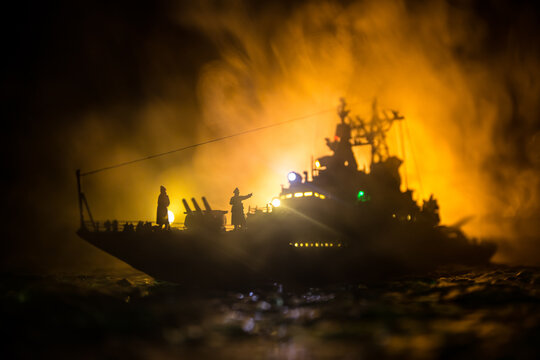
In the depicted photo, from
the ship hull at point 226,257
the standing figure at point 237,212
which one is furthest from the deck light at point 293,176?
the ship hull at point 226,257

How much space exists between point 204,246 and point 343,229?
9.36 metres

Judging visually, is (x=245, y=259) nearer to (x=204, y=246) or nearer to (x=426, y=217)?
(x=204, y=246)

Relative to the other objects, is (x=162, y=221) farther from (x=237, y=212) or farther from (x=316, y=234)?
(x=316, y=234)

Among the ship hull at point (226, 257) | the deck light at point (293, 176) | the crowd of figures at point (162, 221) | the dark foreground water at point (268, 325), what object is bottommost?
the dark foreground water at point (268, 325)

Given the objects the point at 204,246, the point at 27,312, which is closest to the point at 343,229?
the point at 204,246

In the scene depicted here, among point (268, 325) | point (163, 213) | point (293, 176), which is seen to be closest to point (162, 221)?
point (163, 213)

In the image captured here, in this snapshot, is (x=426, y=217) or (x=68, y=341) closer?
(x=68, y=341)

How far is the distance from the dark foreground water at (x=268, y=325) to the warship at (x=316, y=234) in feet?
11.2

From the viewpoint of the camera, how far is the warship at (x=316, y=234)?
21484 millimetres

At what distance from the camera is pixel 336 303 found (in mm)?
15977

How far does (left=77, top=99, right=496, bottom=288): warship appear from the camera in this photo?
70.5 ft

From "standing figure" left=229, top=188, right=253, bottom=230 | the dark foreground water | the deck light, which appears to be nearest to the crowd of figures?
"standing figure" left=229, top=188, right=253, bottom=230

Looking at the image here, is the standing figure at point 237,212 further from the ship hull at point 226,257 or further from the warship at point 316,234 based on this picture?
the ship hull at point 226,257

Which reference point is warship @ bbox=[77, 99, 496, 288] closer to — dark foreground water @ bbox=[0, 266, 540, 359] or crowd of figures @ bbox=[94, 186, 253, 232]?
crowd of figures @ bbox=[94, 186, 253, 232]
